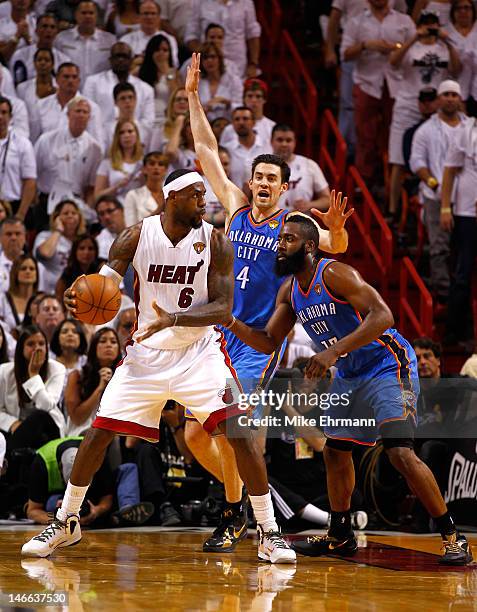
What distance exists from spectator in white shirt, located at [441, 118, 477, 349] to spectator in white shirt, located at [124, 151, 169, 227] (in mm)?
3002

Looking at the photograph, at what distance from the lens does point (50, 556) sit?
6.49 metres

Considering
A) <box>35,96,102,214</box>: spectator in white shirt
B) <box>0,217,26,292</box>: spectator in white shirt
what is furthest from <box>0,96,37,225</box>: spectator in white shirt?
<box>0,217,26,292</box>: spectator in white shirt

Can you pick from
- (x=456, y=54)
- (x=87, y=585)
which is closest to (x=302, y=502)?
(x=87, y=585)

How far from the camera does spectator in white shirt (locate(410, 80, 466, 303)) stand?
1217 cm

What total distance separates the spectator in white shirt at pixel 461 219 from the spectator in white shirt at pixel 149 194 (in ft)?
9.85

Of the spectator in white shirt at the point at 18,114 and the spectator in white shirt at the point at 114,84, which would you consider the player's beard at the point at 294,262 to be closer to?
the spectator in white shirt at the point at 18,114

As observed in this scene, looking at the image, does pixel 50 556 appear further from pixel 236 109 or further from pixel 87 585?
pixel 236 109

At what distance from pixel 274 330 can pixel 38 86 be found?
7.06 meters

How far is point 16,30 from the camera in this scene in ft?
44.6

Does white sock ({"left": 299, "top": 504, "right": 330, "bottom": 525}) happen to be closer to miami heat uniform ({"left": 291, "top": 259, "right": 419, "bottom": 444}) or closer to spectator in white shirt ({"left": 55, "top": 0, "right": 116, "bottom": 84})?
miami heat uniform ({"left": 291, "top": 259, "right": 419, "bottom": 444})

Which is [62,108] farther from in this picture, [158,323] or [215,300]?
[158,323]

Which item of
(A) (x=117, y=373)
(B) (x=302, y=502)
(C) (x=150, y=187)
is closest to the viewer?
(A) (x=117, y=373)

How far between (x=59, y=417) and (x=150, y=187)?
3.37 metres

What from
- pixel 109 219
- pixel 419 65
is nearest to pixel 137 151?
pixel 109 219
